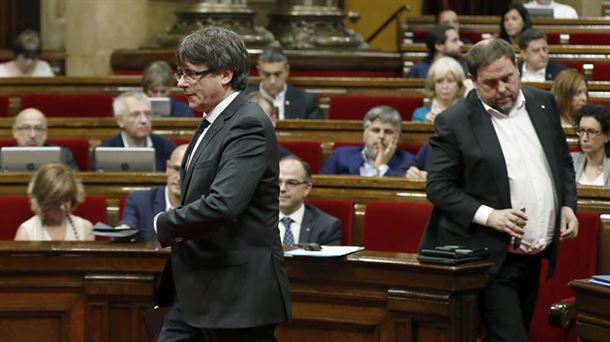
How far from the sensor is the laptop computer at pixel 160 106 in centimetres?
833

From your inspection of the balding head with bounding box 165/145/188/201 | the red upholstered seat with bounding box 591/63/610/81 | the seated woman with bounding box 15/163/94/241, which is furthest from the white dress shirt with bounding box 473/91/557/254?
the red upholstered seat with bounding box 591/63/610/81

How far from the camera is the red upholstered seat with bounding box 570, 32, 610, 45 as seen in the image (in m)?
11.6

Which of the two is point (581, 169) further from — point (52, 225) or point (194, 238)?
point (194, 238)

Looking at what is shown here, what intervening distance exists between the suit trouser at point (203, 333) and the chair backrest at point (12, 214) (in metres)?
2.43

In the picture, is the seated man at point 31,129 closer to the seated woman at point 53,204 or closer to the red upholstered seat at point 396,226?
the seated woman at point 53,204

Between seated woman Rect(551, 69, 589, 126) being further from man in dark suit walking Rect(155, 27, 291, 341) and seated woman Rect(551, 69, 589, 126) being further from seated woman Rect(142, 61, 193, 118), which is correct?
man in dark suit walking Rect(155, 27, 291, 341)

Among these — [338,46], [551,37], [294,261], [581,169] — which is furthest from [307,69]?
[294,261]

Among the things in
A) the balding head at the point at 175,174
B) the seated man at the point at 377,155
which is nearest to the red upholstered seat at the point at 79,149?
the seated man at the point at 377,155

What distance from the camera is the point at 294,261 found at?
4.44 metres

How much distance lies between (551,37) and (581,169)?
5.50 m

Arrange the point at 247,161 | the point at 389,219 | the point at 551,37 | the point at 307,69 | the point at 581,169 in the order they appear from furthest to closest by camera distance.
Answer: the point at 551,37
the point at 307,69
the point at 581,169
the point at 389,219
the point at 247,161

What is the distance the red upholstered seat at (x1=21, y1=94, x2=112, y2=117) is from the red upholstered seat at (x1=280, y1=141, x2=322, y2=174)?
2275 millimetres

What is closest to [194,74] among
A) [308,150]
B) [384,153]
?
[384,153]

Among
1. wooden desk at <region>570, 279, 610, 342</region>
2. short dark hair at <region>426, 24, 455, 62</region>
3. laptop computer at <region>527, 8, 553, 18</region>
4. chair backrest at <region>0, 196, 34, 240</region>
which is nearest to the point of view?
wooden desk at <region>570, 279, 610, 342</region>
